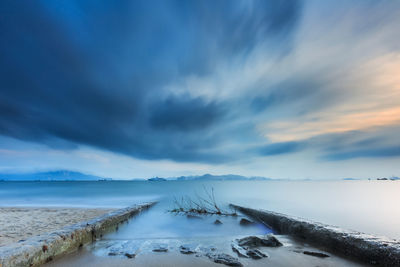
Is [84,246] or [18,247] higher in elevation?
[18,247]

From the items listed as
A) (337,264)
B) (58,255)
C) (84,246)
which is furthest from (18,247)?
(337,264)

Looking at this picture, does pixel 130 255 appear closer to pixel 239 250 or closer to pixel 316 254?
pixel 239 250

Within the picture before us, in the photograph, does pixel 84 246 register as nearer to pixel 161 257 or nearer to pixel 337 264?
pixel 161 257

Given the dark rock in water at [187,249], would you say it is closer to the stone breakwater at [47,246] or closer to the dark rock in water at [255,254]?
the dark rock in water at [255,254]

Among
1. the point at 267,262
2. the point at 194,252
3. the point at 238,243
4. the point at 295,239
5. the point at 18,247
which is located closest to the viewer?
the point at 18,247

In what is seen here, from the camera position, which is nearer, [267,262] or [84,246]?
[267,262]

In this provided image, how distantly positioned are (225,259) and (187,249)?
104 centimetres

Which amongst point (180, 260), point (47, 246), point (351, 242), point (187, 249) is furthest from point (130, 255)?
point (351, 242)

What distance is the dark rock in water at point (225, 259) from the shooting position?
3.65 meters

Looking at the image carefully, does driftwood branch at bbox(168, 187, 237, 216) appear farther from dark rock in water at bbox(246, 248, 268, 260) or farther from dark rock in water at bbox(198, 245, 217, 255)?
dark rock in water at bbox(246, 248, 268, 260)

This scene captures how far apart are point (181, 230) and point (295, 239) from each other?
5035 millimetres

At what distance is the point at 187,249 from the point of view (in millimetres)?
4500

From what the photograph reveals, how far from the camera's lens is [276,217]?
807cm

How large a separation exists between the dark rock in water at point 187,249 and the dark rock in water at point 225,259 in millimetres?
459
